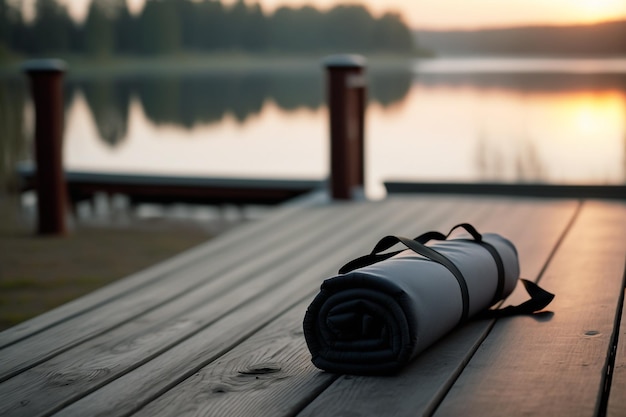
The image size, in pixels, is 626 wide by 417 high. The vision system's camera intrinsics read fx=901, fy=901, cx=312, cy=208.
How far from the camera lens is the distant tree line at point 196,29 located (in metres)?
8.70

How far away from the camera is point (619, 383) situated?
1683 mm

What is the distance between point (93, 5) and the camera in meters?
12.3

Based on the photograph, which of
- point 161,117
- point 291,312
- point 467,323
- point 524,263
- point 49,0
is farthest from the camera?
point 161,117

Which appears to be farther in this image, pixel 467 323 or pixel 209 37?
pixel 209 37

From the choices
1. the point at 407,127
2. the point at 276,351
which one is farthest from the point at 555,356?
the point at 407,127

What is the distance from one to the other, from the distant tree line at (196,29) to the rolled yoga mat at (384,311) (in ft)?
18.5

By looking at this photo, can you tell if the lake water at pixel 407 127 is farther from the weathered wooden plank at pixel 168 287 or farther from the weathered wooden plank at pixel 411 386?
the weathered wooden plank at pixel 411 386

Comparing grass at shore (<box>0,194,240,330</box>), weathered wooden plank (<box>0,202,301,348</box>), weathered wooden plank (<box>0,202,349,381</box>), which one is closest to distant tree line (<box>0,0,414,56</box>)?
grass at shore (<box>0,194,240,330</box>)

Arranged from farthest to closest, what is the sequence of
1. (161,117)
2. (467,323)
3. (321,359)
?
(161,117), (467,323), (321,359)

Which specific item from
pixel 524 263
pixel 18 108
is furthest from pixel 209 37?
pixel 524 263

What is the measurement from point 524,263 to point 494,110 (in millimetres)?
5215

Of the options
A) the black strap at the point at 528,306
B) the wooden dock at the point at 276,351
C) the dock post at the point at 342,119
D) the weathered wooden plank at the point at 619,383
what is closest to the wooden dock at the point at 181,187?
the dock post at the point at 342,119

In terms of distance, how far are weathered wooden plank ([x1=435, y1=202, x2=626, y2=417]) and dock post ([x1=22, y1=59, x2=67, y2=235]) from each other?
3.39 meters

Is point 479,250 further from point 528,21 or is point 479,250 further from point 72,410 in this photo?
point 528,21
